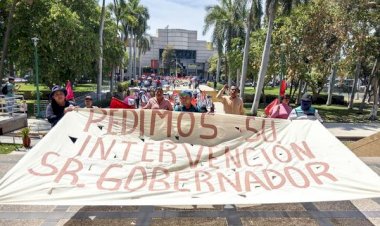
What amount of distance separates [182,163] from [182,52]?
4474 inches

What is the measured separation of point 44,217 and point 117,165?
170 cm

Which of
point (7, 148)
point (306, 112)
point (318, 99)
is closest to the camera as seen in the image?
point (306, 112)

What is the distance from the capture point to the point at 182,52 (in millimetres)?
117250

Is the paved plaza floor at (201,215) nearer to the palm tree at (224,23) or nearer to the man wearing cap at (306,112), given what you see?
the man wearing cap at (306,112)

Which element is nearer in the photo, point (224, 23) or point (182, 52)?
point (224, 23)

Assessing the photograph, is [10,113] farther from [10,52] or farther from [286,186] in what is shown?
[286,186]

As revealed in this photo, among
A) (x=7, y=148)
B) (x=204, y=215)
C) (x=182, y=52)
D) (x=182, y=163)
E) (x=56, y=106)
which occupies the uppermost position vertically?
(x=182, y=52)

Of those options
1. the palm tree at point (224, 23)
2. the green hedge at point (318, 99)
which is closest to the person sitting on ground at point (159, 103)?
the green hedge at point (318, 99)

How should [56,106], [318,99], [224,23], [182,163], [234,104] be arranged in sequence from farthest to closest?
1. [224,23]
2. [318,99]
3. [234,104]
4. [56,106]
5. [182,163]

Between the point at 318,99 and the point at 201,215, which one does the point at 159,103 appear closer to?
the point at 201,215

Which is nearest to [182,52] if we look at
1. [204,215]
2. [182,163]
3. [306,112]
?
[306,112]

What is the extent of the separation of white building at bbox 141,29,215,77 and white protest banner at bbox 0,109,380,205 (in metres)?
105

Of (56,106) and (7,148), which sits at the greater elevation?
(56,106)

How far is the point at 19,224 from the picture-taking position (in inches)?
218
